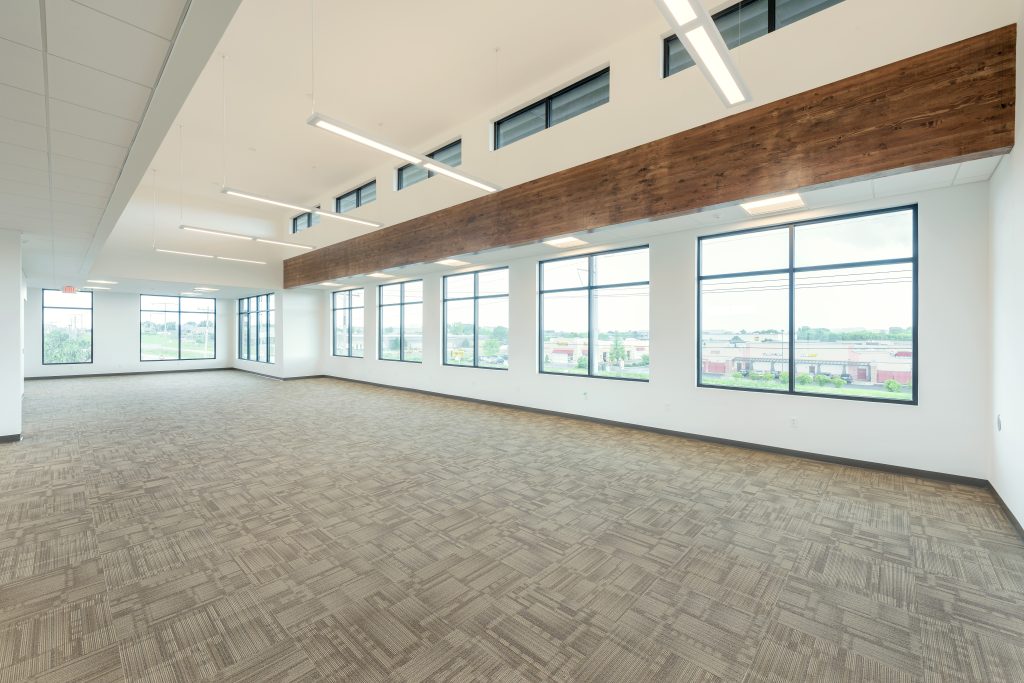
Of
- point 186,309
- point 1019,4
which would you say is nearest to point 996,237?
point 1019,4

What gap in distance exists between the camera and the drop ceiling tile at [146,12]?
2.03 meters

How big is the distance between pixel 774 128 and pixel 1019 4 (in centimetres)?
161

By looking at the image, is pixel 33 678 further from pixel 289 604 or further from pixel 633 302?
pixel 633 302

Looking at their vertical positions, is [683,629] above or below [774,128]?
below

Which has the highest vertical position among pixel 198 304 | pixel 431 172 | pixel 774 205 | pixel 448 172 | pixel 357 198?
pixel 357 198

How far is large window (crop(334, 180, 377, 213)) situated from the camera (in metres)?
9.88

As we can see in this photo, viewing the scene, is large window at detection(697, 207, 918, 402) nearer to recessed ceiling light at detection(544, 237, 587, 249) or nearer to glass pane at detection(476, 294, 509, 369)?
recessed ceiling light at detection(544, 237, 587, 249)

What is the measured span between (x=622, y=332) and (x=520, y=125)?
3.69m

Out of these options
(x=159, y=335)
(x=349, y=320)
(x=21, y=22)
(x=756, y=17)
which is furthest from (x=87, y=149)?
(x=159, y=335)

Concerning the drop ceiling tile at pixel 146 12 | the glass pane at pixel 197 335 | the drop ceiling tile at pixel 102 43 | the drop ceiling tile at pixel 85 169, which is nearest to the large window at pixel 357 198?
the drop ceiling tile at pixel 85 169

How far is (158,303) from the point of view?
15250 millimetres

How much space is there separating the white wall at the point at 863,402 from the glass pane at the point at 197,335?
14.6m

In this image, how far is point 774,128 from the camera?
405 centimetres

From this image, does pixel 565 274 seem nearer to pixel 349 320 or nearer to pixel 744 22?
pixel 744 22
